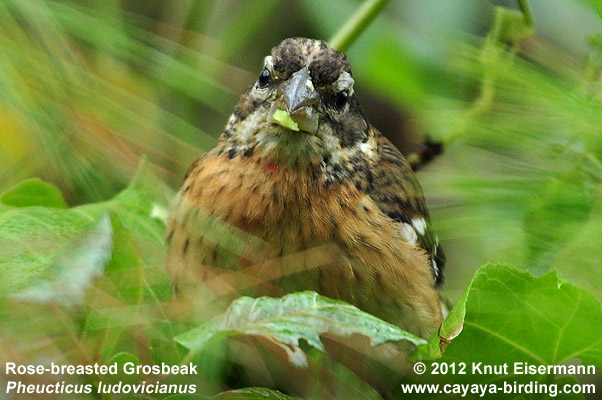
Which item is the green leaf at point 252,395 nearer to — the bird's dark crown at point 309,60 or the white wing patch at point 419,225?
the bird's dark crown at point 309,60

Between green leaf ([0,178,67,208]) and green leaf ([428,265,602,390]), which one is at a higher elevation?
green leaf ([428,265,602,390])

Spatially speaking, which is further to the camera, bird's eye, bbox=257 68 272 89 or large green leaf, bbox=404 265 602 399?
bird's eye, bbox=257 68 272 89

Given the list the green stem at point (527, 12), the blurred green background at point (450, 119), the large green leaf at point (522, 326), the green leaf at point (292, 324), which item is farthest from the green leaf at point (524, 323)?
the green stem at point (527, 12)

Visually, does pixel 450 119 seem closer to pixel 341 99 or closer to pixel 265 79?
pixel 341 99

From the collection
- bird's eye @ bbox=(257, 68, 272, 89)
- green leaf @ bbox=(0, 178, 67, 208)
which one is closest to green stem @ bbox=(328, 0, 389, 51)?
bird's eye @ bbox=(257, 68, 272, 89)

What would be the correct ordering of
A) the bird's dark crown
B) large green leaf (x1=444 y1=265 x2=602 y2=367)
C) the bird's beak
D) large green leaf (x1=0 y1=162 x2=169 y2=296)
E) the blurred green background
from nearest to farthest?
large green leaf (x1=0 y1=162 x2=169 y2=296), large green leaf (x1=444 y1=265 x2=602 y2=367), the blurred green background, the bird's beak, the bird's dark crown

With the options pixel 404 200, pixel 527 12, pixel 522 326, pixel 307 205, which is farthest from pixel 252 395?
pixel 527 12

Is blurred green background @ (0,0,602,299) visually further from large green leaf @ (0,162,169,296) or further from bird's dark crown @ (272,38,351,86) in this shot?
bird's dark crown @ (272,38,351,86)
